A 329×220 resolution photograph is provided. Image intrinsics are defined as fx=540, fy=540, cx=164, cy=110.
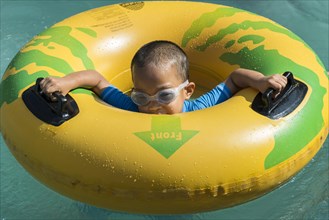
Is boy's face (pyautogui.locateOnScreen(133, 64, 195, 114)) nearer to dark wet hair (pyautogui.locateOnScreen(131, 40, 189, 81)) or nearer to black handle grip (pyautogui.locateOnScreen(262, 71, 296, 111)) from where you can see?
dark wet hair (pyautogui.locateOnScreen(131, 40, 189, 81))

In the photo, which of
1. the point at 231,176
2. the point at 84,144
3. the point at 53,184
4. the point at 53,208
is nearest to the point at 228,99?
the point at 231,176

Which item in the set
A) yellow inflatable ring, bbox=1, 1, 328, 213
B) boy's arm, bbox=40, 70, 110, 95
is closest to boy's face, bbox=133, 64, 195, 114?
yellow inflatable ring, bbox=1, 1, 328, 213

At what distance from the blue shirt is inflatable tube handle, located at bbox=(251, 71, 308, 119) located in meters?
0.29

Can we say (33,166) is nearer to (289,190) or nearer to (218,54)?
(218,54)

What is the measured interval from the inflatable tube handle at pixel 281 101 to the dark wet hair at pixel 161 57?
1.16ft

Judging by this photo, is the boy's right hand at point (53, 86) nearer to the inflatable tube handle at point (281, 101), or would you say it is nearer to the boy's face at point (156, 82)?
the boy's face at point (156, 82)

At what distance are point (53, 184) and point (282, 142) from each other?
943 mm

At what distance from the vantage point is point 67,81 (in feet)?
7.79

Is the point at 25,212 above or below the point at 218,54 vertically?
below

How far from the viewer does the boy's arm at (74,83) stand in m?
2.29

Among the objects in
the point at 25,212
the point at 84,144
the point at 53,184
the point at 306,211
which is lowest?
the point at 25,212

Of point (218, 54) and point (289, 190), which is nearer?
point (218, 54)

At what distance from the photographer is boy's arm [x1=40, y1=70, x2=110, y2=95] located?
2.29 meters

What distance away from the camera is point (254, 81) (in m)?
2.38
